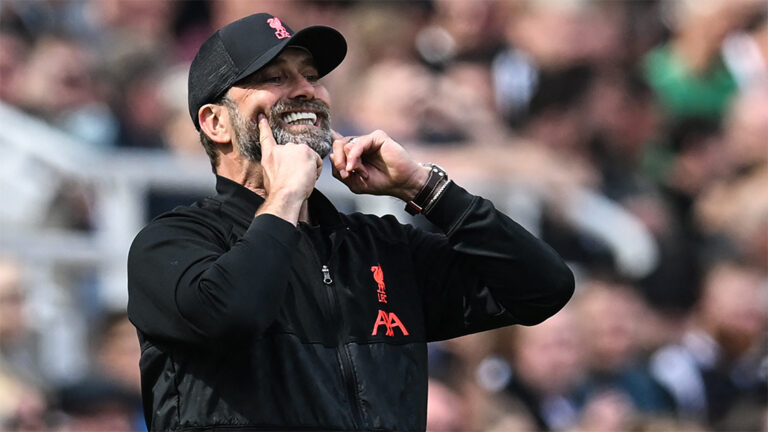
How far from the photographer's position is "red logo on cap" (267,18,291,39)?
3258 millimetres

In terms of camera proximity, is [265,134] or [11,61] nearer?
[265,134]

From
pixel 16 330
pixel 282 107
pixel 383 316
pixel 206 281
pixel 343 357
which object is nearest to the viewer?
pixel 206 281

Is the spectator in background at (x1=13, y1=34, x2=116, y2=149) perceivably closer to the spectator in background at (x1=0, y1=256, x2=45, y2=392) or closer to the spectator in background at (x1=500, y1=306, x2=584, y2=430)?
the spectator in background at (x1=0, y1=256, x2=45, y2=392)

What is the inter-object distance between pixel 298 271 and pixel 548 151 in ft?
17.7

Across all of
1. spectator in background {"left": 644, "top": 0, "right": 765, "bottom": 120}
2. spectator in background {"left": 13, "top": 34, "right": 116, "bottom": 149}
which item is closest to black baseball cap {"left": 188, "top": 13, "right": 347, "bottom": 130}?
spectator in background {"left": 13, "top": 34, "right": 116, "bottom": 149}

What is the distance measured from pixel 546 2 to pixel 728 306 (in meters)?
2.33

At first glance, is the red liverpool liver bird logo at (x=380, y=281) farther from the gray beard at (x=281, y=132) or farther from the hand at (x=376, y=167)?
the gray beard at (x=281, y=132)

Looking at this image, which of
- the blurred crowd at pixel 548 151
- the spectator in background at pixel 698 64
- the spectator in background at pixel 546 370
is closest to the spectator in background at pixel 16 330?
the blurred crowd at pixel 548 151

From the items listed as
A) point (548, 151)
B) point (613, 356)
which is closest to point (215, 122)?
point (613, 356)

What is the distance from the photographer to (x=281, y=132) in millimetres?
3236

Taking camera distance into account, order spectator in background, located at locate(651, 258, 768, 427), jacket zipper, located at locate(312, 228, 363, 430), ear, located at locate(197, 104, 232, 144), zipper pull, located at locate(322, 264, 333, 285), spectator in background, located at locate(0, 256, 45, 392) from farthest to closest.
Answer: spectator in background, located at locate(651, 258, 768, 427), spectator in background, located at locate(0, 256, 45, 392), ear, located at locate(197, 104, 232, 144), zipper pull, located at locate(322, 264, 333, 285), jacket zipper, located at locate(312, 228, 363, 430)

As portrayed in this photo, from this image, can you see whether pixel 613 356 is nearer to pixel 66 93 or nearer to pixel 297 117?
pixel 66 93

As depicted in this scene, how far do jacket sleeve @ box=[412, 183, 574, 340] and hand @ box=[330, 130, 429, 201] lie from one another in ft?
0.29

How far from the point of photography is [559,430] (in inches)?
273
